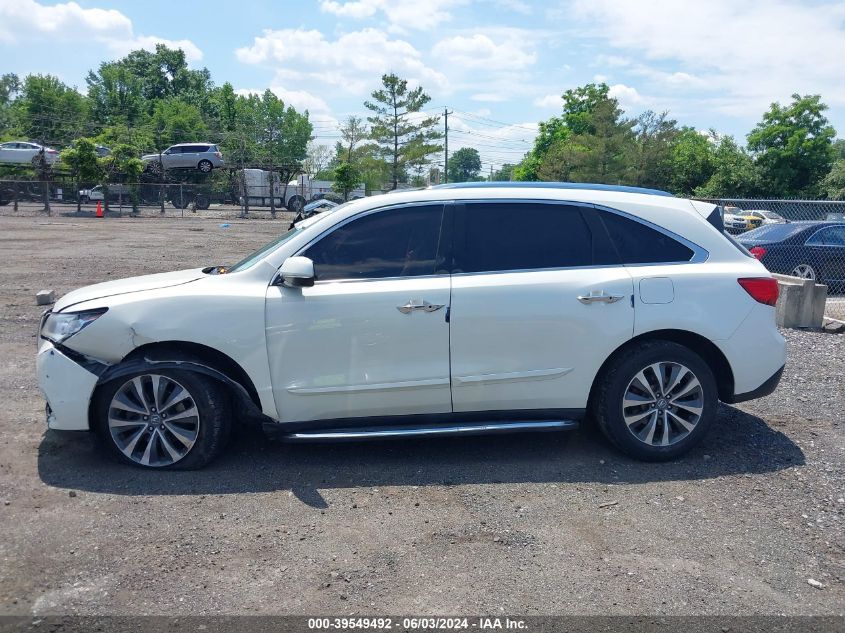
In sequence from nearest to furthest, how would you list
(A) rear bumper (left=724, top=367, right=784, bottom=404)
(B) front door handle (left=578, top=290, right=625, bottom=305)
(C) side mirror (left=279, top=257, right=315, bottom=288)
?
(C) side mirror (left=279, top=257, right=315, bottom=288)
(B) front door handle (left=578, top=290, right=625, bottom=305)
(A) rear bumper (left=724, top=367, right=784, bottom=404)

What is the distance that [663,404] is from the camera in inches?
194

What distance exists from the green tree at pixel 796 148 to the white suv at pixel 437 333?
4895cm

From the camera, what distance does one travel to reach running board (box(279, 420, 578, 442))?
4656 millimetres

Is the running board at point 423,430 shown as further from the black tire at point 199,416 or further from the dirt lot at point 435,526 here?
the black tire at point 199,416

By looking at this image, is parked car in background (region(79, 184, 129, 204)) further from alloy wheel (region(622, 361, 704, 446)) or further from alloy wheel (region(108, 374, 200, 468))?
alloy wheel (region(622, 361, 704, 446))

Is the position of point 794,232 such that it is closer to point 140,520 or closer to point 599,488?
point 599,488

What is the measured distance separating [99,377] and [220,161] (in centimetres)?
4655

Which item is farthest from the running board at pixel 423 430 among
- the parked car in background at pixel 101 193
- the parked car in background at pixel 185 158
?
the parked car in background at pixel 185 158

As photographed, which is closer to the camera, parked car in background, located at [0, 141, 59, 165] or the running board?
the running board

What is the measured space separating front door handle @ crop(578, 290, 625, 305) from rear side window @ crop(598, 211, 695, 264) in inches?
13.1

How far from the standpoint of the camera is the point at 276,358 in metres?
4.66

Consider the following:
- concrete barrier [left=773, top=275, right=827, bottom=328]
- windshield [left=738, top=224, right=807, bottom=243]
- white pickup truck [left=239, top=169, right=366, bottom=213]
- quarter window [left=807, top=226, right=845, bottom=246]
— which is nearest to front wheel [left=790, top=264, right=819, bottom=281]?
quarter window [left=807, top=226, right=845, bottom=246]

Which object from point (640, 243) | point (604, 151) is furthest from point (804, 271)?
point (604, 151)

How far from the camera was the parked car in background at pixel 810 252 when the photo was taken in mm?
13078
